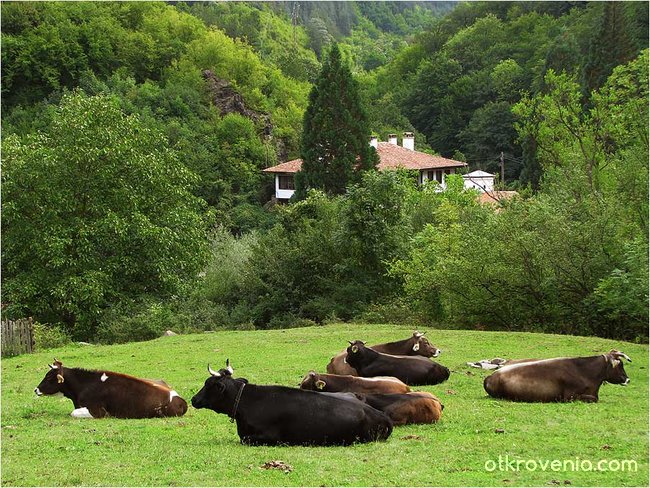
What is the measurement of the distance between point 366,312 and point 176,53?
279ft

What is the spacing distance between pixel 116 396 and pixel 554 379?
821 centimetres

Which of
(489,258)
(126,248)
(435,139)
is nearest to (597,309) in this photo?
(489,258)

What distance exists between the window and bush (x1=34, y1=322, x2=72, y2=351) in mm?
53502

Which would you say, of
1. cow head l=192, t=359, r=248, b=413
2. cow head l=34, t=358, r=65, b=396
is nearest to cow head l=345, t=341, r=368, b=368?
cow head l=192, t=359, r=248, b=413

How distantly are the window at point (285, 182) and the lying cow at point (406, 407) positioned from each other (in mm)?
74864

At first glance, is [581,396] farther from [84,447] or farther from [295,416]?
[84,447]

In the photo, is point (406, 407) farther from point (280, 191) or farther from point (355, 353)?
point (280, 191)

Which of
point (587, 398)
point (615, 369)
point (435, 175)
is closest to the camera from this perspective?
point (587, 398)

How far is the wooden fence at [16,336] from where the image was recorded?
101 ft

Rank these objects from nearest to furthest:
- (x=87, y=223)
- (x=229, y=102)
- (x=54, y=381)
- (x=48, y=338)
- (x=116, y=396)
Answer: (x=116, y=396)
(x=54, y=381)
(x=48, y=338)
(x=87, y=223)
(x=229, y=102)

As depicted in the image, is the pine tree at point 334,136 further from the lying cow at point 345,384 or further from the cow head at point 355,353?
the lying cow at point 345,384

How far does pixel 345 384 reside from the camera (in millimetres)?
14492

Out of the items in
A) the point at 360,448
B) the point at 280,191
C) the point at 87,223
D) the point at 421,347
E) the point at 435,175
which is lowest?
the point at 421,347

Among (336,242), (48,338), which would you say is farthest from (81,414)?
(336,242)
